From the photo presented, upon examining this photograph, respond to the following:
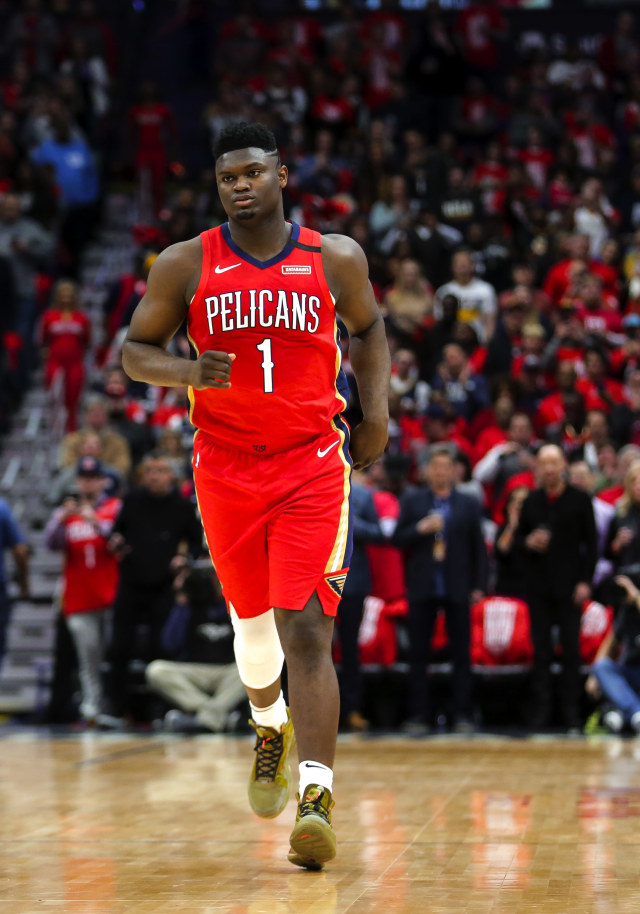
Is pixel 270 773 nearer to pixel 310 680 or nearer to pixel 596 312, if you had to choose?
pixel 310 680

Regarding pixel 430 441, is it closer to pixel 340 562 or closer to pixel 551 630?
pixel 551 630

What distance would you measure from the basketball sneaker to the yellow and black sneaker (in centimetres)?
49

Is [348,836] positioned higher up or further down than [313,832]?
further down

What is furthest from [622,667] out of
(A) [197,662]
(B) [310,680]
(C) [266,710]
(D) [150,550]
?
(B) [310,680]

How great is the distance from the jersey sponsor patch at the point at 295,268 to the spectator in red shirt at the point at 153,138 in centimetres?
1353

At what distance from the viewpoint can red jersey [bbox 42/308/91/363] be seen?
1435 cm

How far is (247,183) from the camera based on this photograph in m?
4.79

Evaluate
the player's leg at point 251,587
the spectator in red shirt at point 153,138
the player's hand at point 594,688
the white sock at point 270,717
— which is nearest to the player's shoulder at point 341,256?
the player's leg at point 251,587

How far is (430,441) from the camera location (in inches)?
475

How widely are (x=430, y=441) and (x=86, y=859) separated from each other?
295 inches

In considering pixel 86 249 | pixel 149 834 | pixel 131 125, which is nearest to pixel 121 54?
pixel 131 125

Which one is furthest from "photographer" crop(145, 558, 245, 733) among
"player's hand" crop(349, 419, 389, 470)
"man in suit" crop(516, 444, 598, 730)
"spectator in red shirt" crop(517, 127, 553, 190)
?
"spectator in red shirt" crop(517, 127, 553, 190)

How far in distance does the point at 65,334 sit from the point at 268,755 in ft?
31.8

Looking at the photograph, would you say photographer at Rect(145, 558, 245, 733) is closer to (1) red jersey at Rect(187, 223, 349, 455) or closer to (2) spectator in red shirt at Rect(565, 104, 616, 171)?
(1) red jersey at Rect(187, 223, 349, 455)
